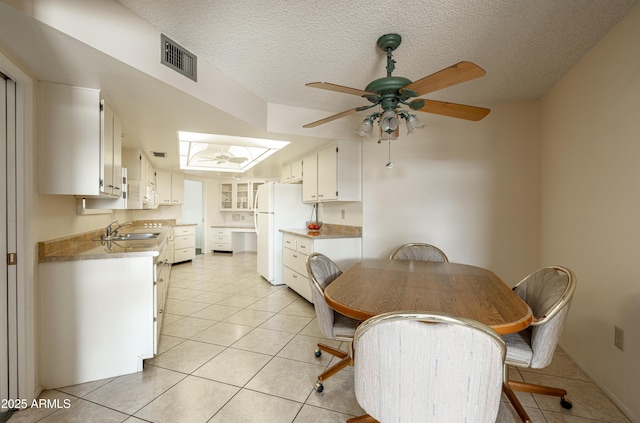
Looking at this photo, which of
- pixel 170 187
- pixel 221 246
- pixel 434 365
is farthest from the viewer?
pixel 221 246

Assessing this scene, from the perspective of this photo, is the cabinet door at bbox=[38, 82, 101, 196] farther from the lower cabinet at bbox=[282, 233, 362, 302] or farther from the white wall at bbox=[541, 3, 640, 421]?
the white wall at bbox=[541, 3, 640, 421]

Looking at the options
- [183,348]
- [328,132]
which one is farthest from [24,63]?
[328,132]

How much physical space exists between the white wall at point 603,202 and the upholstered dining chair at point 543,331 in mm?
450

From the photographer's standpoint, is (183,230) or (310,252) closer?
(310,252)

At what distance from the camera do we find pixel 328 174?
3682mm

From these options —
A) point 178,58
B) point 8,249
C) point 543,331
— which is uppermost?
point 178,58

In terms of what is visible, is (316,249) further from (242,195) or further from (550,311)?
(242,195)

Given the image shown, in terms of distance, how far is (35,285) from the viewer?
5.95 feet

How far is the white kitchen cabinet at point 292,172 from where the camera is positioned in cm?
462

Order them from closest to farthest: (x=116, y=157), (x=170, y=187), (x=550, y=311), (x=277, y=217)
Answer: (x=550, y=311) → (x=116, y=157) → (x=277, y=217) → (x=170, y=187)

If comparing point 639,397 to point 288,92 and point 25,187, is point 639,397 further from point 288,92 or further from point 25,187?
point 25,187

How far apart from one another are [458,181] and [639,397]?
6.84 ft

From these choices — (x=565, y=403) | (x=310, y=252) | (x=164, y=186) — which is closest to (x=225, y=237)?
(x=164, y=186)

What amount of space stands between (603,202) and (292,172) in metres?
3.89
